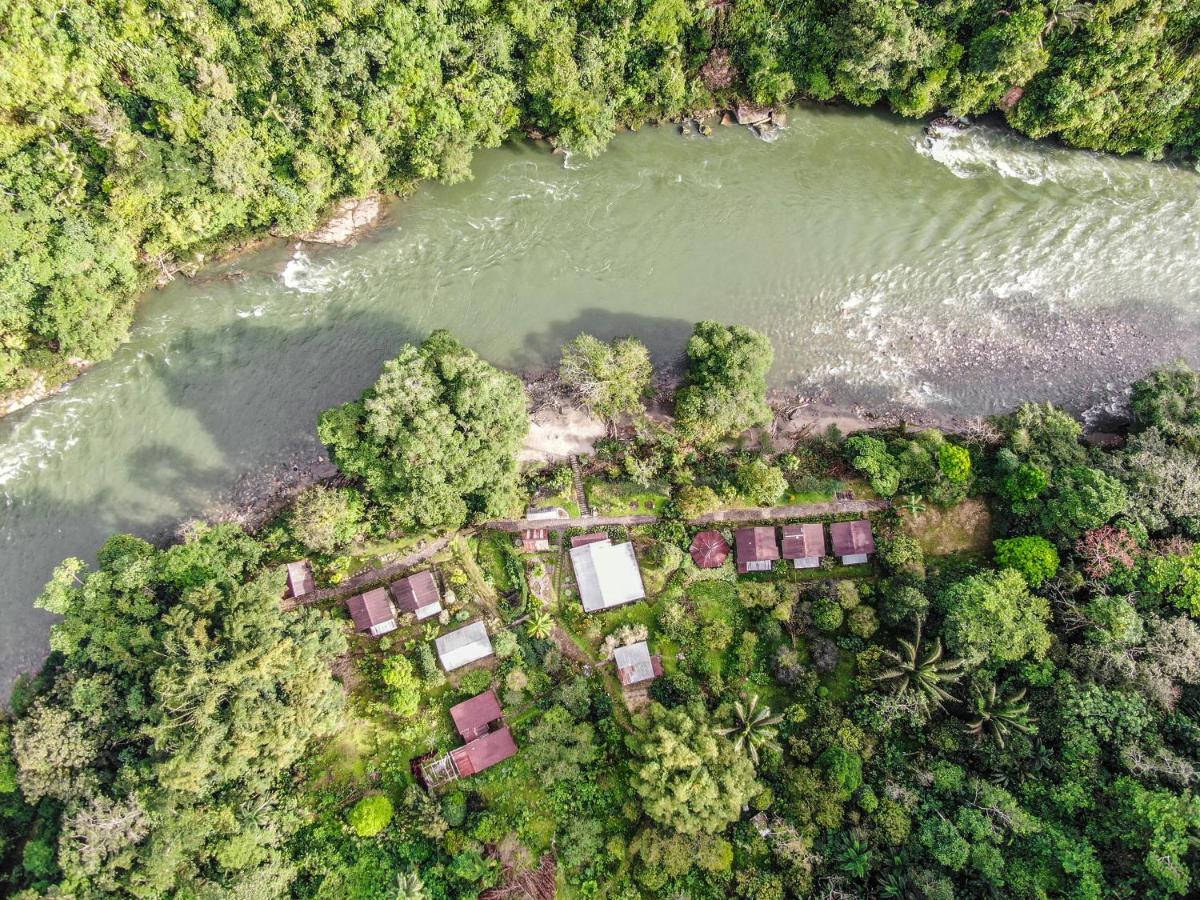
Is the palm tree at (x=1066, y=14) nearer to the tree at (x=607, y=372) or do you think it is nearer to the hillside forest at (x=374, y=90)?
the hillside forest at (x=374, y=90)

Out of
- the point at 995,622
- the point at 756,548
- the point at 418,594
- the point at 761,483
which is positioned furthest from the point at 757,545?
the point at 418,594

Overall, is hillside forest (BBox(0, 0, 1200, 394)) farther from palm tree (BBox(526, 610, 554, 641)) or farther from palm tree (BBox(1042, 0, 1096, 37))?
palm tree (BBox(526, 610, 554, 641))

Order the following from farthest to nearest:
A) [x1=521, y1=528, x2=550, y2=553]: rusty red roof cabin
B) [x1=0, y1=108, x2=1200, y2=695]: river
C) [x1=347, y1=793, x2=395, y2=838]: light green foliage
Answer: [x1=0, y1=108, x2=1200, y2=695]: river < [x1=521, y1=528, x2=550, y2=553]: rusty red roof cabin < [x1=347, y1=793, x2=395, y2=838]: light green foliage

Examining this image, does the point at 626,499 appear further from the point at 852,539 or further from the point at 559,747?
the point at 559,747

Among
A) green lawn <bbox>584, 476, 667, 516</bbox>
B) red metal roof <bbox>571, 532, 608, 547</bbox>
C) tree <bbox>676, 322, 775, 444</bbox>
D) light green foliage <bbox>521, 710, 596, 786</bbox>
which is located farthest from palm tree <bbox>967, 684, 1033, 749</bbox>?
red metal roof <bbox>571, 532, 608, 547</bbox>

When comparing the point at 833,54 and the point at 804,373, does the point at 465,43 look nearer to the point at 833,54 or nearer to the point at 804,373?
the point at 833,54

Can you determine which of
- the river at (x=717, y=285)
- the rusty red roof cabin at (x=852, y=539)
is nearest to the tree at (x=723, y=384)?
the river at (x=717, y=285)
